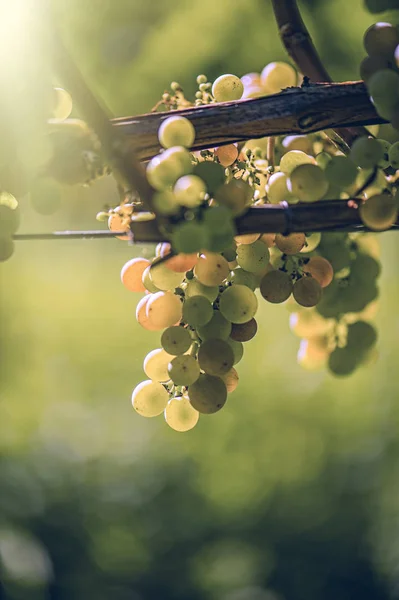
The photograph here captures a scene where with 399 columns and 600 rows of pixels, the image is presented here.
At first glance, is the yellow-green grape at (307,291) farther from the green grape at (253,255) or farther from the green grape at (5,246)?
the green grape at (5,246)

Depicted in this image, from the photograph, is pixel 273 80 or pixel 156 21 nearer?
pixel 273 80

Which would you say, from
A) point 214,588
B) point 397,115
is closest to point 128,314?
point 214,588

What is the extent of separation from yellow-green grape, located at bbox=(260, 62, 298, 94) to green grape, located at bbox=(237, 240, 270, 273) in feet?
0.90

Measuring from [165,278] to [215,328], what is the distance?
0.24 feet

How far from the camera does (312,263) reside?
0.70 meters

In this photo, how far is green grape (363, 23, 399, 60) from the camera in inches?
22.2

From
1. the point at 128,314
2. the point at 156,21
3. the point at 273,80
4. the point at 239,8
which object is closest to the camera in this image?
the point at 273,80

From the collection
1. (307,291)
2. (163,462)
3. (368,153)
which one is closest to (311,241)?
(307,291)

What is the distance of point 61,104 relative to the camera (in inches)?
21.9

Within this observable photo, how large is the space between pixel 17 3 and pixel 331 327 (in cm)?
63

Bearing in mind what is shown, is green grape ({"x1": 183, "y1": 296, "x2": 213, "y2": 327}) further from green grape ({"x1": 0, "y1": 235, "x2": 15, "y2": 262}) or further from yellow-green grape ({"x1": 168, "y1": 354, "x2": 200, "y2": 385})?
green grape ({"x1": 0, "y1": 235, "x2": 15, "y2": 262})

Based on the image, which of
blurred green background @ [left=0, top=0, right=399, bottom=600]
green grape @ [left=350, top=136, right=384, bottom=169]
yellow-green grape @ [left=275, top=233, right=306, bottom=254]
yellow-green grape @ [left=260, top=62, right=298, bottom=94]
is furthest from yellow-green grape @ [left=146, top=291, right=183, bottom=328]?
blurred green background @ [left=0, top=0, right=399, bottom=600]

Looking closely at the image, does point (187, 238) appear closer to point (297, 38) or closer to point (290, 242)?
point (290, 242)

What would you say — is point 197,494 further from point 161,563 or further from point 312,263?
point 312,263
